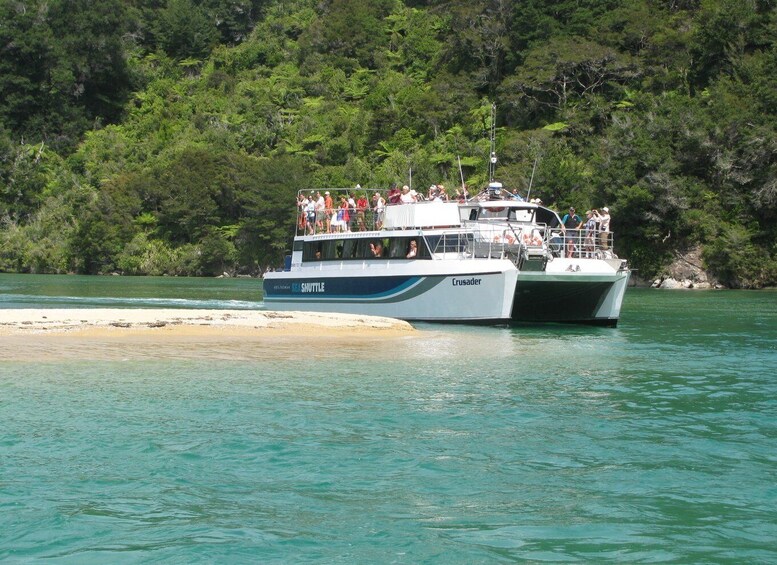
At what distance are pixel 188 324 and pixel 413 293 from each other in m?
7.16

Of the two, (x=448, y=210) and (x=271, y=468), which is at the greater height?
(x=448, y=210)

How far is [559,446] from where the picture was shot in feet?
39.5

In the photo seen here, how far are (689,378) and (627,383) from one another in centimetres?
134

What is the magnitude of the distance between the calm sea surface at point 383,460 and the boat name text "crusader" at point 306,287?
12494mm

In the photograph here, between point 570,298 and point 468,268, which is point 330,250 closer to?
point 468,268

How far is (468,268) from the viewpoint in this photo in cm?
2838

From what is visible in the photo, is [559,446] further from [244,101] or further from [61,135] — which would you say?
[61,135]

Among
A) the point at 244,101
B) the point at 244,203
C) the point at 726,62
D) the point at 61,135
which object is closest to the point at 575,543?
the point at 726,62

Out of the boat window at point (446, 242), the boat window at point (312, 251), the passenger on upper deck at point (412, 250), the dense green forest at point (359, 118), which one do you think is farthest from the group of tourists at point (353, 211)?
the dense green forest at point (359, 118)

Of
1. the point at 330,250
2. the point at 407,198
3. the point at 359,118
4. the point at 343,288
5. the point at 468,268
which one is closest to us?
the point at 468,268

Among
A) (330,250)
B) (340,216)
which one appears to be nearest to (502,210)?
(330,250)

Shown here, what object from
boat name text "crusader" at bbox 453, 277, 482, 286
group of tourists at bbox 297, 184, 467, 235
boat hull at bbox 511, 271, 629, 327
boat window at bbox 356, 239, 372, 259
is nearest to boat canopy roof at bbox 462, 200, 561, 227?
group of tourists at bbox 297, 184, 467, 235

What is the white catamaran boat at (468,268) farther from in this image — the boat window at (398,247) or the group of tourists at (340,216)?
the group of tourists at (340,216)

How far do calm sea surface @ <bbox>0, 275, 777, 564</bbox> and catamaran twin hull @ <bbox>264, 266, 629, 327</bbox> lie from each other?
7920mm
